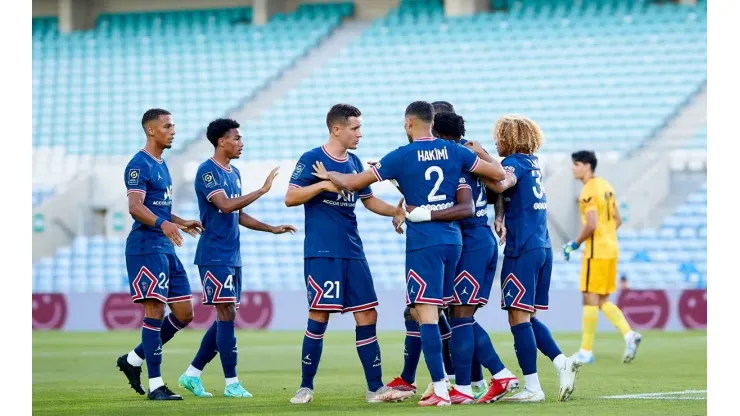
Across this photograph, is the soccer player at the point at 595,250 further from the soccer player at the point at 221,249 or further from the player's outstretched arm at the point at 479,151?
the soccer player at the point at 221,249

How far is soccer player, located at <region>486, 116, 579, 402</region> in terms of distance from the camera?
26.3ft

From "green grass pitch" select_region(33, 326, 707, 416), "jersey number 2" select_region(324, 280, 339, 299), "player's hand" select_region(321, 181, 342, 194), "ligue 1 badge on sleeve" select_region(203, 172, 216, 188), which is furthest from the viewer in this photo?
"ligue 1 badge on sleeve" select_region(203, 172, 216, 188)

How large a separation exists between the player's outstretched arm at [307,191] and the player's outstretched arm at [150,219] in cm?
96

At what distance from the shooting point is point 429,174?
7715 mm

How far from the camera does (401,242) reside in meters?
23.2

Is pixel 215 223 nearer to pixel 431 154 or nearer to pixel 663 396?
pixel 431 154

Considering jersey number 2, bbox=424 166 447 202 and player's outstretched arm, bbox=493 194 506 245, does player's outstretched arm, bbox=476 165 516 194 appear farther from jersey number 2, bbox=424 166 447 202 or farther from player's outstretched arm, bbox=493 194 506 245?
jersey number 2, bbox=424 166 447 202

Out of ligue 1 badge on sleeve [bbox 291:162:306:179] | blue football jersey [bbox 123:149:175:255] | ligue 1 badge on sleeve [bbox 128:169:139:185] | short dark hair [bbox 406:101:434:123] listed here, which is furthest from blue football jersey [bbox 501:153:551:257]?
ligue 1 badge on sleeve [bbox 128:169:139:185]

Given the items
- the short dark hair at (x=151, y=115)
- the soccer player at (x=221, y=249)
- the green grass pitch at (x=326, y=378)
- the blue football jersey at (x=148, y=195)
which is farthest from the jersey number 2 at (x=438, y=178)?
the short dark hair at (x=151, y=115)

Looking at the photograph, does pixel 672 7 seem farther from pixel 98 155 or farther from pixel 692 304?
pixel 98 155

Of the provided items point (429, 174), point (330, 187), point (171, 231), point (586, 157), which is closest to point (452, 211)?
point (429, 174)

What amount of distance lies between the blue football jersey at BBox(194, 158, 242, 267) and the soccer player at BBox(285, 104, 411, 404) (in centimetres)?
99

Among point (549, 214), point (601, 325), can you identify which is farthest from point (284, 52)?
point (601, 325)

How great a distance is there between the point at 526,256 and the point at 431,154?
1.09 metres
